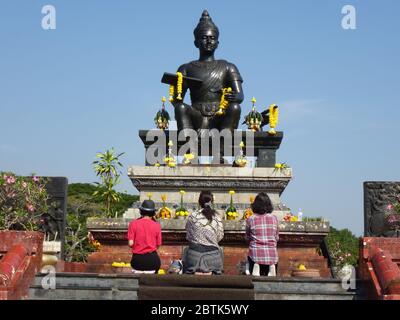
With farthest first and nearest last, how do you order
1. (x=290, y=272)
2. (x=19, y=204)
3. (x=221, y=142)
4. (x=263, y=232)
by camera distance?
(x=221, y=142), (x=290, y=272), (x=19, y=204), (x=263, y=232)

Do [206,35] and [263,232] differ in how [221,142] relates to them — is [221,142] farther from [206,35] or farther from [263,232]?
[263,232]

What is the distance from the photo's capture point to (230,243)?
607 inches

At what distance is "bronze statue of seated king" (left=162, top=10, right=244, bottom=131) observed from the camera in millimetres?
19734

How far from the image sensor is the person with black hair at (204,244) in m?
11.0

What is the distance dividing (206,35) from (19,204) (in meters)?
8.27

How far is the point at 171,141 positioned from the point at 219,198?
239cm

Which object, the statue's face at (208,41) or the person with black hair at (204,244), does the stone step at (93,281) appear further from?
the statue's face at (208,41)

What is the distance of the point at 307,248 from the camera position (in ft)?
51.0

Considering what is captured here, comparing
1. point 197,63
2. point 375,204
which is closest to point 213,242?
point 375,204

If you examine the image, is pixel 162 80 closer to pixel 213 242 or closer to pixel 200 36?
pixel 200 36

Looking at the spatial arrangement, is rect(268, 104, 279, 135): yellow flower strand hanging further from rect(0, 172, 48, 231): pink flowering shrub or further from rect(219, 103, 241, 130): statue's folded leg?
rect(0, 172, 48, 231): pink flowering shrub

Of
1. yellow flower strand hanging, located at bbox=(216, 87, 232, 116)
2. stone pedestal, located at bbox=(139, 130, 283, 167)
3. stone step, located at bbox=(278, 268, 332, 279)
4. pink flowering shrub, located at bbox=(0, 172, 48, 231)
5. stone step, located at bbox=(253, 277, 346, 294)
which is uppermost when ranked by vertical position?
yellow flower strand hanging, located at bbox=(216, 87, 232, 116)

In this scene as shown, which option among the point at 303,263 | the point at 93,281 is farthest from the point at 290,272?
the point at 93,281

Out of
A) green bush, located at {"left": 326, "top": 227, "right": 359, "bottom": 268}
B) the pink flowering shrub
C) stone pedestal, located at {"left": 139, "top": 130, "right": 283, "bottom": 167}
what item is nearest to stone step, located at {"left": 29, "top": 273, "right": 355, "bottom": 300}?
the pink flowering shrub
